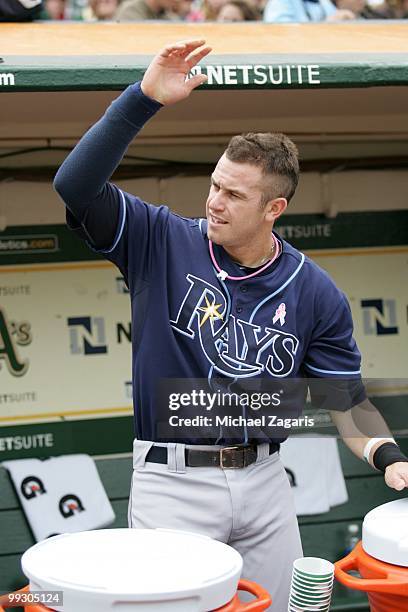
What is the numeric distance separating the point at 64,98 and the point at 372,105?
1.28m

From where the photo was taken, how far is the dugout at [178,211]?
386 cm

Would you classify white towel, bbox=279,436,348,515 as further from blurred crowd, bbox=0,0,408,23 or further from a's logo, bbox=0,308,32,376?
blurred crowd, bbox=0,0,408,23

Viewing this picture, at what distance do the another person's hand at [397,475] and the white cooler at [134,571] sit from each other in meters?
0.46

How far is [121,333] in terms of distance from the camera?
425 cm

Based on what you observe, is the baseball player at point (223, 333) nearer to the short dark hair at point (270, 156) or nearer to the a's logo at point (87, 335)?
the short dark hair at point (270, 156)

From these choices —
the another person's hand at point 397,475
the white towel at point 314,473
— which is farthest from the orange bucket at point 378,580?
the white towel at point 314,473

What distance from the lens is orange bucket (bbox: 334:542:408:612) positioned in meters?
2.12

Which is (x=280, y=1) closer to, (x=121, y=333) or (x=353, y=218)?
(x=353, y=218)

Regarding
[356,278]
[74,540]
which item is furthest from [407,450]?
[74,540]

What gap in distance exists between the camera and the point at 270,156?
8.21 feet

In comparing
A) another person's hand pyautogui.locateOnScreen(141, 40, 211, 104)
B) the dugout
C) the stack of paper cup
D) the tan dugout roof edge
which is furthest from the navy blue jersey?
the dugout

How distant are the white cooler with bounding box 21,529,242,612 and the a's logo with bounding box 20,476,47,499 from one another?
1943 mm

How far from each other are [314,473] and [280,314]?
1960mm

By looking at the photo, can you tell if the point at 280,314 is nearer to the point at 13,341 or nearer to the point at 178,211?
the point at 178,211
